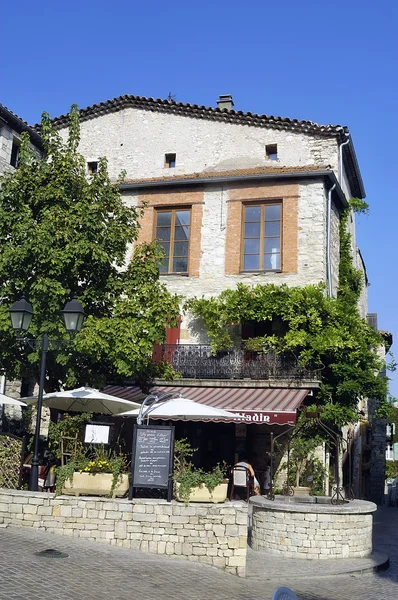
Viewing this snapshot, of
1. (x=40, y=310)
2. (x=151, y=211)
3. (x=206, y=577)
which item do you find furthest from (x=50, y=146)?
(x=206, y=577)

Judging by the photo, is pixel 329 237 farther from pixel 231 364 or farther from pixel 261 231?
pixel 231 364

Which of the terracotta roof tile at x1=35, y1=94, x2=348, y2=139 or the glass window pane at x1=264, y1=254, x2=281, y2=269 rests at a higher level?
the terracotta roof tile at x1=35, y1=94, x2=348, y2=139

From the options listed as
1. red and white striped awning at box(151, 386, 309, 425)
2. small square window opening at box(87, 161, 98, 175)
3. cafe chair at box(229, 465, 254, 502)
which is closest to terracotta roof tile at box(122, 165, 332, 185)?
small square window opening at box(87, 161, 98, 175)

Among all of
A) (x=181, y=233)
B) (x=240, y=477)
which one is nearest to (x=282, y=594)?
(x=240, y=477)

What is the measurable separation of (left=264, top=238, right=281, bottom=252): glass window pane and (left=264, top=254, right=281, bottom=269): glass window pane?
0.66 ft

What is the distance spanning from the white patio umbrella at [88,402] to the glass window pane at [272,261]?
23.8ft

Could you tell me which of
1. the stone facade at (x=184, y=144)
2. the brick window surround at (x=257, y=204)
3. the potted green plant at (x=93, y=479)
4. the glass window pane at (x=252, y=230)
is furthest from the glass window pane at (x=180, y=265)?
the potted green plant at (x=93, y=479)

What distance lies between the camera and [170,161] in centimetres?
2264

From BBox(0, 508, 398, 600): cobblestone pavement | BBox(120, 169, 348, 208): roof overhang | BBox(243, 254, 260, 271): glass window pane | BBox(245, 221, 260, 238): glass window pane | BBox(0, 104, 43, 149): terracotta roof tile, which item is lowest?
BBox(0, 508, 398, 600): cobblestone pavement

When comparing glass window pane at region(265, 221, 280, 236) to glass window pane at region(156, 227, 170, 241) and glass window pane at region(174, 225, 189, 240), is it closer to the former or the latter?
glass window pane at region(174, 225, 189, 240)

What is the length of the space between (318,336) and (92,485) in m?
9.69

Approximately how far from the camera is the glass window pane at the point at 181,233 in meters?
21.4

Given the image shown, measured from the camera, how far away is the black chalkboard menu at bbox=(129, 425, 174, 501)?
10.6 m

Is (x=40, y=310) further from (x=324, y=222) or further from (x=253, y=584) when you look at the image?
(x=324, y=222)
